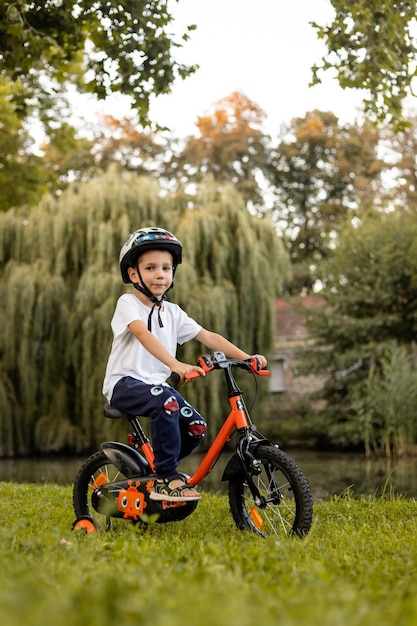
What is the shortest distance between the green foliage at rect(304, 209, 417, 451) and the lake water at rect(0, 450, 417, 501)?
260cm

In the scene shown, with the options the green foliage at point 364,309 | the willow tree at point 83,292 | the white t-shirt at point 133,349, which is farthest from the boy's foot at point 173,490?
the green foliage at point 364,309

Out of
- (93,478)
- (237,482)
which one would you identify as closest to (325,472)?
(93,478)

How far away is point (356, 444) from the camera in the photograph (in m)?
19.8

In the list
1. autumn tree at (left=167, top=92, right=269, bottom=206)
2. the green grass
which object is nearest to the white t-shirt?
the green grass

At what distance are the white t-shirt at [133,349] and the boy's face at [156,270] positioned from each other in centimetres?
13

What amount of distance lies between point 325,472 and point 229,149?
67.0ft

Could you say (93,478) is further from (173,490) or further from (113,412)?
(173,490)

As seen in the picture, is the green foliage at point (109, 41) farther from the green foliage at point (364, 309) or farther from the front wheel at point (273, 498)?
the green foliage at point (364, 309)

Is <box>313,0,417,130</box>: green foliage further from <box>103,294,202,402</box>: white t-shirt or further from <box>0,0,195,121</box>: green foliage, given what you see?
<box>103,294,202,402</box>: white t-shirt

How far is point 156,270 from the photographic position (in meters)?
5.22

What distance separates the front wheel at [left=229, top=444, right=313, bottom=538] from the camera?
456 cm

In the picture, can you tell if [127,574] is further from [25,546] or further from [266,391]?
[266,391]

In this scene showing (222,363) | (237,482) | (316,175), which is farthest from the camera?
(316,175)

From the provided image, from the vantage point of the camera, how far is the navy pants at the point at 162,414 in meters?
4.75
